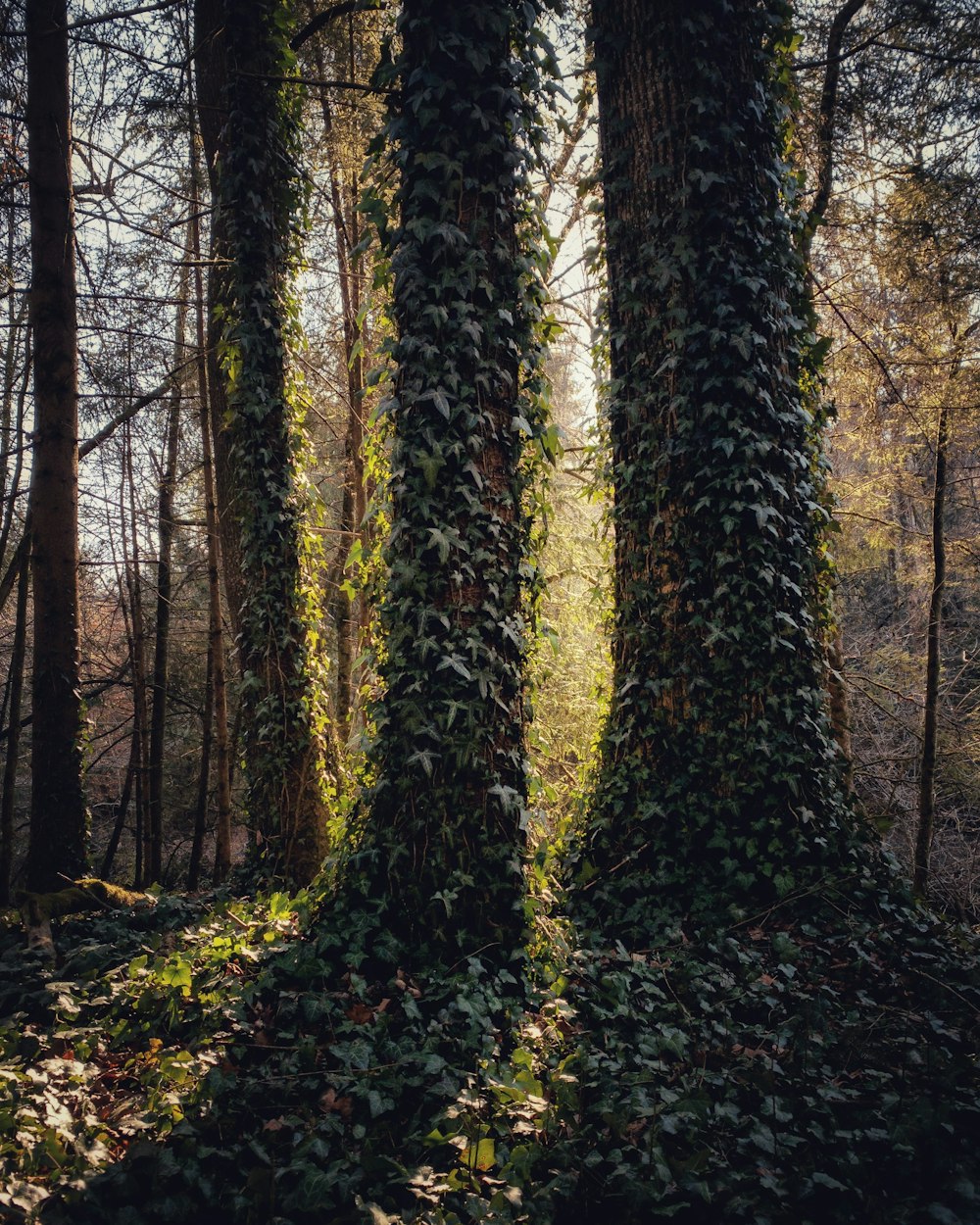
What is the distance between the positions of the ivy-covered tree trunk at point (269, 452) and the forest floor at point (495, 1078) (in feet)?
8.11

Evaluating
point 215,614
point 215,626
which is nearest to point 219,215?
point 215,614

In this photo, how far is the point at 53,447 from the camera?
233 inches

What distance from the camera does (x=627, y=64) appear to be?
16.3 ft

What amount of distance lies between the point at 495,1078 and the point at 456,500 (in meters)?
2.44

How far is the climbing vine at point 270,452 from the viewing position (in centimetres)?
619

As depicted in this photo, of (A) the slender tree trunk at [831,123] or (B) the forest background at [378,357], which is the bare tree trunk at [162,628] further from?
(A) the slender tree trunk at [831,123]

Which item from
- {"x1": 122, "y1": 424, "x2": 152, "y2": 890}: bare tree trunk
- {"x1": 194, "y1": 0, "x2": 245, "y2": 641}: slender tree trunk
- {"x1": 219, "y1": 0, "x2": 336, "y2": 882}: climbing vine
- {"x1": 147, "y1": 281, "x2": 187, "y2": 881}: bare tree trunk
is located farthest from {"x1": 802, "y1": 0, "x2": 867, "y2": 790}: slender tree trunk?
{"x1": 122, "y1": 424, "x2": 152, "y2": 890}: bare tree trunk

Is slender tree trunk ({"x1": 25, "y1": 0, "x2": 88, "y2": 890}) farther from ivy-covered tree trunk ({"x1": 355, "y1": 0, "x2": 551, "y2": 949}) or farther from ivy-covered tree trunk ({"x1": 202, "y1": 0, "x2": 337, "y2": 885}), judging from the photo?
ivy-covered tree trunk ({"x1": 355, "y1": 0, "x2": 551, "y2": 949})

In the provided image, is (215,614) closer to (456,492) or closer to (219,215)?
(219,215)

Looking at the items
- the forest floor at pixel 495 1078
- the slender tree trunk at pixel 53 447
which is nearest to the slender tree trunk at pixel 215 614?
the slender tree trunk at pixel 53 447

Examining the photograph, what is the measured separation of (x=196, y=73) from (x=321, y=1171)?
8.63m

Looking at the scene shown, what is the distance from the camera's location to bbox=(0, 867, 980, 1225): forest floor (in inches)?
85.7

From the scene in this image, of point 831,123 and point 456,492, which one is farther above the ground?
point 831,123

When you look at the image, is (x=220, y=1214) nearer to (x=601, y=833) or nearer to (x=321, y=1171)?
(x=321, y=1171)
